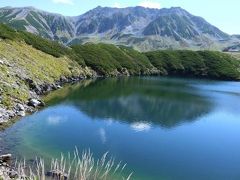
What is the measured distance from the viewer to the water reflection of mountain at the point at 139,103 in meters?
88.8

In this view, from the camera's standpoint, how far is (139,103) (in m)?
109

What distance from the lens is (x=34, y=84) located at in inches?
4018

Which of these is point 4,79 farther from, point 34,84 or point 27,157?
point 27,157

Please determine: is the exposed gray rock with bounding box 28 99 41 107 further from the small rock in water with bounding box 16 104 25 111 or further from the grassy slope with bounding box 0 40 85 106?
the small rock in water with bounding box 16 104 25 111

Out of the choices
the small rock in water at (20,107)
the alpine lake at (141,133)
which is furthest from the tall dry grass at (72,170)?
the small rock in water at (20,107)

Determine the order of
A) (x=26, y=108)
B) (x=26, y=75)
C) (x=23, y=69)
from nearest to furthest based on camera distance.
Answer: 1. (x=26, y=108)
2. (x=26, y=75)
3. (x=23, y=69)

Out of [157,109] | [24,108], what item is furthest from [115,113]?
[24,108]

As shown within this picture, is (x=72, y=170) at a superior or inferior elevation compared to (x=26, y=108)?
superior

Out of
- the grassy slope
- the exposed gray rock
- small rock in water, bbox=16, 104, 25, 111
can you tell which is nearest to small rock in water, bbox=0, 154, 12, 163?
the grassy slope

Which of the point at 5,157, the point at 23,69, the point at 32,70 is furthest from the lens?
the point at 32,70

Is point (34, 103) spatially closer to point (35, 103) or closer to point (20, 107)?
point (35, 103)

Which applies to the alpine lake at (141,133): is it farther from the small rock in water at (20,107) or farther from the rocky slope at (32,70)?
the rocky slope at (32,70)

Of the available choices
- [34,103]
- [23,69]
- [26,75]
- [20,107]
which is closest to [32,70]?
[23,69]

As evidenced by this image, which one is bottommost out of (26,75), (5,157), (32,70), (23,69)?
(5,157)
